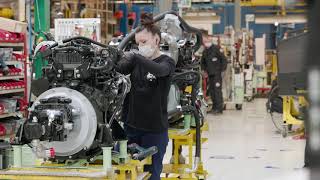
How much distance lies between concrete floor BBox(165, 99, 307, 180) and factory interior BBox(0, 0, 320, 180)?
0.07 feet

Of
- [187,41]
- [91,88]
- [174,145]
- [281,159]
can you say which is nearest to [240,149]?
[281,159]

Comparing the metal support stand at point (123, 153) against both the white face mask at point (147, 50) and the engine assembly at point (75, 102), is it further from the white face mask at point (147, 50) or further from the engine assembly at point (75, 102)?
the white face mask at point (147, 50)

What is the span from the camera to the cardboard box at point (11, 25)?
18.1ft

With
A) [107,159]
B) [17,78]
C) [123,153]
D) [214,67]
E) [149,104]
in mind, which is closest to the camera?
[107,159]

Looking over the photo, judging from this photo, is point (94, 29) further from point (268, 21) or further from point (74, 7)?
point (268, 21)

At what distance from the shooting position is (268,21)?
775 inches

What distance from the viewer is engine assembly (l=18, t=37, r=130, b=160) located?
90.6 inches

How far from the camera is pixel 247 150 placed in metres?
7.41

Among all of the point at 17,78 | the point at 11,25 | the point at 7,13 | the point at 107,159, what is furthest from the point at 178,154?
the point at 7,13

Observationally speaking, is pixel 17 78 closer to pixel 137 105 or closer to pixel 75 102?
pixel 137 105

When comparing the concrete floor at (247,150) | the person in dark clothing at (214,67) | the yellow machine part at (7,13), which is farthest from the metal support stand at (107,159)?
the person in dark clothing at (214,67)

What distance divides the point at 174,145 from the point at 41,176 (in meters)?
2.67

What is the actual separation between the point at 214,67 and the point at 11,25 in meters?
7.39

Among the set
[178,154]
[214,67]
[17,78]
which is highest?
[17,78]
